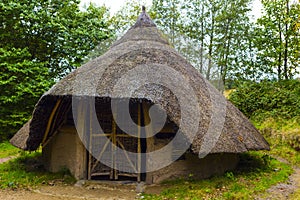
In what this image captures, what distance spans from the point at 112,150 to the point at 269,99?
31.4 ft

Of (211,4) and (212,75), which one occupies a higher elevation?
(211,4)

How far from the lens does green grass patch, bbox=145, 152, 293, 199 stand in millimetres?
6590

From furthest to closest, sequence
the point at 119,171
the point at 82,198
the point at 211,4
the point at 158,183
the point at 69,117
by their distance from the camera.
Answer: the point at 211,4
the point at 69,117
the point at 119,171
the point at 158,183
the point at 82,198

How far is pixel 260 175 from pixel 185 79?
3223 mm

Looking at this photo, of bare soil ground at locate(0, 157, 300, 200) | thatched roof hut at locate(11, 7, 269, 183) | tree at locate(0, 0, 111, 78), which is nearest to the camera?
bare soil ground at locate(0, 157, 300, 200)

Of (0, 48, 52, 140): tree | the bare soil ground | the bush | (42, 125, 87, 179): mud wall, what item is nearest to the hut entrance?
(42, 125, 87, 179): mud wall

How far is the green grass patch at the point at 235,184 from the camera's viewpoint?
6.59 m

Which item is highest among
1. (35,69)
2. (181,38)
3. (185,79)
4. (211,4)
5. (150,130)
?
(211,4)

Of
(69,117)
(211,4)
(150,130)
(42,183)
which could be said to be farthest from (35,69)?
(211,4)

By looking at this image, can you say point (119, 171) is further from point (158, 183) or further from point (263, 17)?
point (263, 17)

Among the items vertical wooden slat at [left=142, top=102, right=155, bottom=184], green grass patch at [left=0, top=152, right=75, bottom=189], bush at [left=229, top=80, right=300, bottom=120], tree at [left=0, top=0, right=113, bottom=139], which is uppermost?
tree at [left=0, top=0, right=113, bottom=139]

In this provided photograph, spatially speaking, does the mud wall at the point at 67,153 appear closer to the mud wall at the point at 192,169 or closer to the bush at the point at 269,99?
the mud wall at the point at 192,169

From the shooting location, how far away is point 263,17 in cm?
1764

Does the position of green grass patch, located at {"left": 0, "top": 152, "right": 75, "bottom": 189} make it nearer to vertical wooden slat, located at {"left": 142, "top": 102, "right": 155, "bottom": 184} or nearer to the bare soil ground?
the bare soil ground
